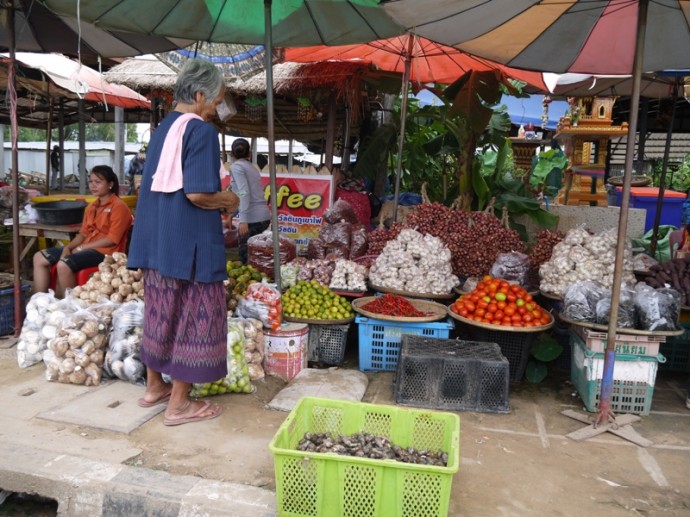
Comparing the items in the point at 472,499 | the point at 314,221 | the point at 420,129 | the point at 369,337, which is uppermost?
the point at 420,129

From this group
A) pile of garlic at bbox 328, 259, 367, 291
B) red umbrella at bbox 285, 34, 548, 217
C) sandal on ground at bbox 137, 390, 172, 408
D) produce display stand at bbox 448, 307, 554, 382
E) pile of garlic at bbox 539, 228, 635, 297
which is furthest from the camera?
red umbrella at bbox 285, 34, 548, 217

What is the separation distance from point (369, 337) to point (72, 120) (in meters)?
12.8

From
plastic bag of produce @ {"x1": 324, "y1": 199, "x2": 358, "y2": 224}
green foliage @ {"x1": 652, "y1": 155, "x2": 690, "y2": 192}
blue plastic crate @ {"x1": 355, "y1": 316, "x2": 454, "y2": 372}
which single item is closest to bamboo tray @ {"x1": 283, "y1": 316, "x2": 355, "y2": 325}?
blue plastic crate @ {"x1": 355, "y1": 316, "x2": 454, "y2": 372}

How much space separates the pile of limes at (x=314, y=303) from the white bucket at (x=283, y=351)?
0.30m

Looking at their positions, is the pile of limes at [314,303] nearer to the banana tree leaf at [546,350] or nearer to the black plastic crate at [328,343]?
the black plastic crate at [328,343]

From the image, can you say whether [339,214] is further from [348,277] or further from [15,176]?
[15,176]

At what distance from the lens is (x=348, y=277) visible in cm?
543

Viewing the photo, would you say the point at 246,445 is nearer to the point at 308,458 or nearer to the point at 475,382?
the point at 308,458

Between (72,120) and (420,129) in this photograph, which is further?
(72,120)

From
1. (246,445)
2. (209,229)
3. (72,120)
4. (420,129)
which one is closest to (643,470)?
(246,445)

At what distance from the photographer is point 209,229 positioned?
131 inches

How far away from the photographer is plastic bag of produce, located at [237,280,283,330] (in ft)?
14.6

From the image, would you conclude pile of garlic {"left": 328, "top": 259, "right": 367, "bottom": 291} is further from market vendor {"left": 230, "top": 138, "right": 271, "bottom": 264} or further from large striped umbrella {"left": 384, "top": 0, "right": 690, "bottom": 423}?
large striped umbrella {"left": 384, "top": 0, "right": 690, "bottom": 423}

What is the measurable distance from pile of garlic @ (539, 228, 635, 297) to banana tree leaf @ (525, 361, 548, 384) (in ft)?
2.13
